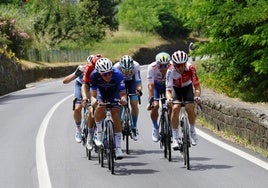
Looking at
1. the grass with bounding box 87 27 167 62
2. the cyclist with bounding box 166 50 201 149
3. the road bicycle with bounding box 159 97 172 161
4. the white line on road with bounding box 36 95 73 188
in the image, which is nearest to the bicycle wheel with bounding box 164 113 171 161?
the road bicycle with bounding box 159 97 172 161

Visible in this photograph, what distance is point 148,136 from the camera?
14766 millimetres

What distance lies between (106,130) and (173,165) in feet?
4.36

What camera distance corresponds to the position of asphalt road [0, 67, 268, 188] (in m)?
9.36

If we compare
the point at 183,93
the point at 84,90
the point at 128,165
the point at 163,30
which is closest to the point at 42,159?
the point at 84,90

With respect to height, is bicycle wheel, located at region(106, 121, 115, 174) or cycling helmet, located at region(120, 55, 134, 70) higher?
cycling helmet, located at region(120, 55, 134, 70)

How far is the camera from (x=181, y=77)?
1088cm

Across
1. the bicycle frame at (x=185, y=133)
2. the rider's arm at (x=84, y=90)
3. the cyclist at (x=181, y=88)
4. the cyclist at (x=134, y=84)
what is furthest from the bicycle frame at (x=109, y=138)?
the cyclist at (x=134, y=84)

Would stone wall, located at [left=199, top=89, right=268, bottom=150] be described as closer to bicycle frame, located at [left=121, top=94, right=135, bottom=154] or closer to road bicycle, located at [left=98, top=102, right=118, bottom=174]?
bicycle frame, located at [left=121, top=94, right=135, bottom=154]

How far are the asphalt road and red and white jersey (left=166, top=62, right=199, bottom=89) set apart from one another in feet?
4.48

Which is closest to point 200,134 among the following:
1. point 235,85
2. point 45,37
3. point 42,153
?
point 42,153

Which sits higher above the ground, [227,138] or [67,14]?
[67,14]

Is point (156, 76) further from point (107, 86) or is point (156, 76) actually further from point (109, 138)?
point (109, 138)

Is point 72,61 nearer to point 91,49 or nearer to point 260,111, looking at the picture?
point 91,49

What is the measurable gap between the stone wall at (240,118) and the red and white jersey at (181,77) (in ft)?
5.13
